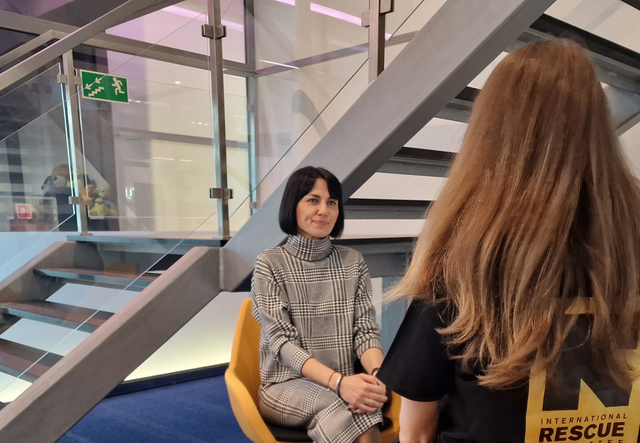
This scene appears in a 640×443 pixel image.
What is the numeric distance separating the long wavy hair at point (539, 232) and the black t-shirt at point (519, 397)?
0.08ft

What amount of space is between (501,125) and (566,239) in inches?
7.6

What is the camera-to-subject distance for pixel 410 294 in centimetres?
70

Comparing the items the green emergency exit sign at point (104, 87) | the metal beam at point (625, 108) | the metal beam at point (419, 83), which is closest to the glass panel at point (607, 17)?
the metal beam at point (625, 108)

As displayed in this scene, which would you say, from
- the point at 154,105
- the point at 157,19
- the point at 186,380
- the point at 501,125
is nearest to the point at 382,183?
the point at 154,105

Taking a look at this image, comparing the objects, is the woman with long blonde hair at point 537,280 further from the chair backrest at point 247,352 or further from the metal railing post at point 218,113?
the metal railing post at point 218,113

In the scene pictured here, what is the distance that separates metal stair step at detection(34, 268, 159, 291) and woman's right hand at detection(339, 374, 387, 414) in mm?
1274

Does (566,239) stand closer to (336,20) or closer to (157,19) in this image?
(336,20)

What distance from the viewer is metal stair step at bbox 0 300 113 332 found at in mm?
2240

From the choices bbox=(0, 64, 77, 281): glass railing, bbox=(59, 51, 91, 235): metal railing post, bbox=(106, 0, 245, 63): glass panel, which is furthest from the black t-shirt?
bbox=(0, 64, 77, 281): glass railing

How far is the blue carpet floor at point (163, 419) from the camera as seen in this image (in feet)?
9.29

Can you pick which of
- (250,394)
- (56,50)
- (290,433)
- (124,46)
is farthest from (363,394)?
(124,46)

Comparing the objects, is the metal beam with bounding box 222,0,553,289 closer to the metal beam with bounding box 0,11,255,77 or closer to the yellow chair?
the yellow chair

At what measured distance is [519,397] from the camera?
26.4 inches

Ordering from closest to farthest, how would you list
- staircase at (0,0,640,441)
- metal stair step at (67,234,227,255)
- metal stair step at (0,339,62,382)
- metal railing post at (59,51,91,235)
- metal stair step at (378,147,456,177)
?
staircase at (0,0,640,441), metal stair step at (0,339,62,382), metal stair step at (378,147,456,177), metal stair step at (67,234,227,255), metal railing post at (59,51,91,235)
